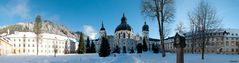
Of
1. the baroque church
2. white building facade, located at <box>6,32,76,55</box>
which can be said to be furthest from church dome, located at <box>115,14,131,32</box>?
white building facade, located at <box>6,32,76,55</box>

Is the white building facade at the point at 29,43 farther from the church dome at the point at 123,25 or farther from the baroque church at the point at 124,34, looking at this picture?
the church dome at the point at 123,25

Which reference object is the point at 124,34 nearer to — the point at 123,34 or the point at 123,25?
the point at 123,34

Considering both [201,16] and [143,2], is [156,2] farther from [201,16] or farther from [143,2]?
[201,16]

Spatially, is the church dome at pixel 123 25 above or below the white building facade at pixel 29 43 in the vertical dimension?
above

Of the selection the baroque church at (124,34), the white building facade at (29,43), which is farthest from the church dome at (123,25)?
the white building facade at (29,43)

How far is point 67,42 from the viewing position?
17912 centimetres

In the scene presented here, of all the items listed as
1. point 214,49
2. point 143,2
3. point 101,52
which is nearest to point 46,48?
point 214,49

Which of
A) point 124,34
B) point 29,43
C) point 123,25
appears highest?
point 123,25

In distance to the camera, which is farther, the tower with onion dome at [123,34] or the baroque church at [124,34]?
the baroque church at [124,34]

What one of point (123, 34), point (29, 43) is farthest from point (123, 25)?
point (29, 43)

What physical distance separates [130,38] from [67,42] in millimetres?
34644

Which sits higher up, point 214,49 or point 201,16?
point 201,16

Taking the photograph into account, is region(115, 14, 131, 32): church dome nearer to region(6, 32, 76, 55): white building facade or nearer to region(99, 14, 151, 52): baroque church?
region(99, 14, 151, 52): baroque church

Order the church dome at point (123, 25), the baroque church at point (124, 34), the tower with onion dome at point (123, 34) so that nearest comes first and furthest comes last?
the church dome at point (123, 25), the tower with onion dome at point (123, 34), the baroque church at point (124, 34)
